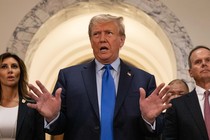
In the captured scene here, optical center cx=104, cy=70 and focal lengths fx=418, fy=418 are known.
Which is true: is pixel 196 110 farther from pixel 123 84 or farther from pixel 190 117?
pixel 123 84

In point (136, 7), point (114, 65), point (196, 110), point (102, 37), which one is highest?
point (136, 7)

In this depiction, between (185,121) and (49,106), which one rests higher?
(49,106)

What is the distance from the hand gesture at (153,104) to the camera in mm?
2490

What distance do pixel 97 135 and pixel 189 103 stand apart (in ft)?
3.04

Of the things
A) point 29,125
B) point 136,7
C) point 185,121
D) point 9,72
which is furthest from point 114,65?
point 136,7

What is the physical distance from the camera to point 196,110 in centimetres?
313

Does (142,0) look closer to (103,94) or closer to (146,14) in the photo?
(146,14)

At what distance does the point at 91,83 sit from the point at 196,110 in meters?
0.90

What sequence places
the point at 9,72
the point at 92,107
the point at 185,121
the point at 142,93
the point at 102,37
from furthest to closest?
the point at 9,72 < the point at 185,121 < the point at 102,37 < the point at 92,107 < the point at 142,93

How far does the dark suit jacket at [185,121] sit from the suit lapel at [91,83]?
73 cm

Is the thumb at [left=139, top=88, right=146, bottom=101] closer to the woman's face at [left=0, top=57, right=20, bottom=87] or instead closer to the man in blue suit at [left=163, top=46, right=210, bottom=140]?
the man in blue suit at [left=163, top=46, right=210, bottom=140]

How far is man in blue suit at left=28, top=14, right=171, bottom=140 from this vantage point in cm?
252

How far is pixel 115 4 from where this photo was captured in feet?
16.6

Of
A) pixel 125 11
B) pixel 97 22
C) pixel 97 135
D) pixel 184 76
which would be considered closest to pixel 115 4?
pixel 125 11
